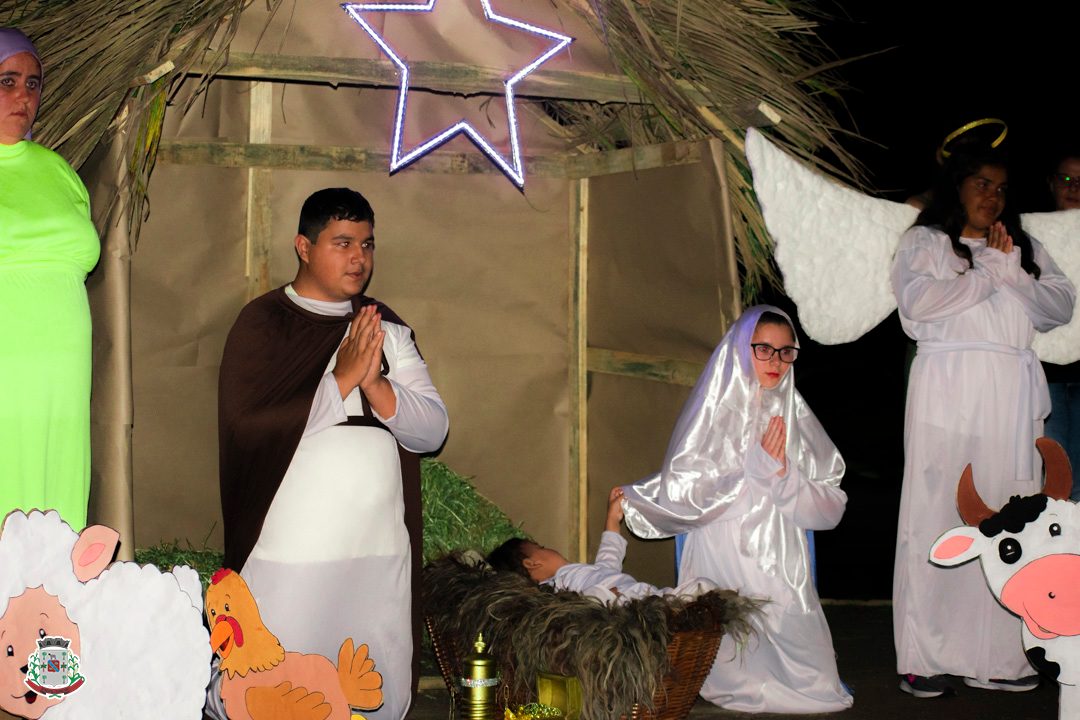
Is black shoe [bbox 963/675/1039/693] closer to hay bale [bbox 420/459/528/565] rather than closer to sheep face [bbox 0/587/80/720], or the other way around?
hay bale [bbox 420/459/528/565]

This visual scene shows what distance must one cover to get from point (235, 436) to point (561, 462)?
2.44m

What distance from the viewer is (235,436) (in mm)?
5184

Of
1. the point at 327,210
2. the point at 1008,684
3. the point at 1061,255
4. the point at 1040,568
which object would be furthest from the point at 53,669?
the point at 1061,255

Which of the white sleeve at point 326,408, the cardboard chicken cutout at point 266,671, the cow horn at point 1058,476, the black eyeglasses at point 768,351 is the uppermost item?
the black eyeglasses at point 768,351

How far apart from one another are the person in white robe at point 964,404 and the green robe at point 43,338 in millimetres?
3398

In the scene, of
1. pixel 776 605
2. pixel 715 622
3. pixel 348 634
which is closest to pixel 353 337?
pixel 348 634

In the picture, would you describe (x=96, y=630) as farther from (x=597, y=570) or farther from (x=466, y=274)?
(x=466, y=274)

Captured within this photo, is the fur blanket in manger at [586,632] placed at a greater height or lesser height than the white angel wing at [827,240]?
lesser

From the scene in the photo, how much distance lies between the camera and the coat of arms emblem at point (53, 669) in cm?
425

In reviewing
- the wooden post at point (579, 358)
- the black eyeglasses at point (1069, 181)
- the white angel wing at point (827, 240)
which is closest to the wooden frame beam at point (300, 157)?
the wooden post at point (579, 358)

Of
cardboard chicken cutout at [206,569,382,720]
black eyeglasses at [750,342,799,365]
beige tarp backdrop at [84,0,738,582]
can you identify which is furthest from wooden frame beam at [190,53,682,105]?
cardboard chicken cutout at [206,569,382,720]

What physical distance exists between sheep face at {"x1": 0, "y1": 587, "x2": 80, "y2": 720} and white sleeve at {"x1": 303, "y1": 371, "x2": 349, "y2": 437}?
1.18 metres

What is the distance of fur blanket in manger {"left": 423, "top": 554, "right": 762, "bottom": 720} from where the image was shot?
488 cm

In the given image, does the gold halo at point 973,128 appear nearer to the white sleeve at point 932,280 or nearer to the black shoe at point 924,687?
the white sleeve at point 932,280
